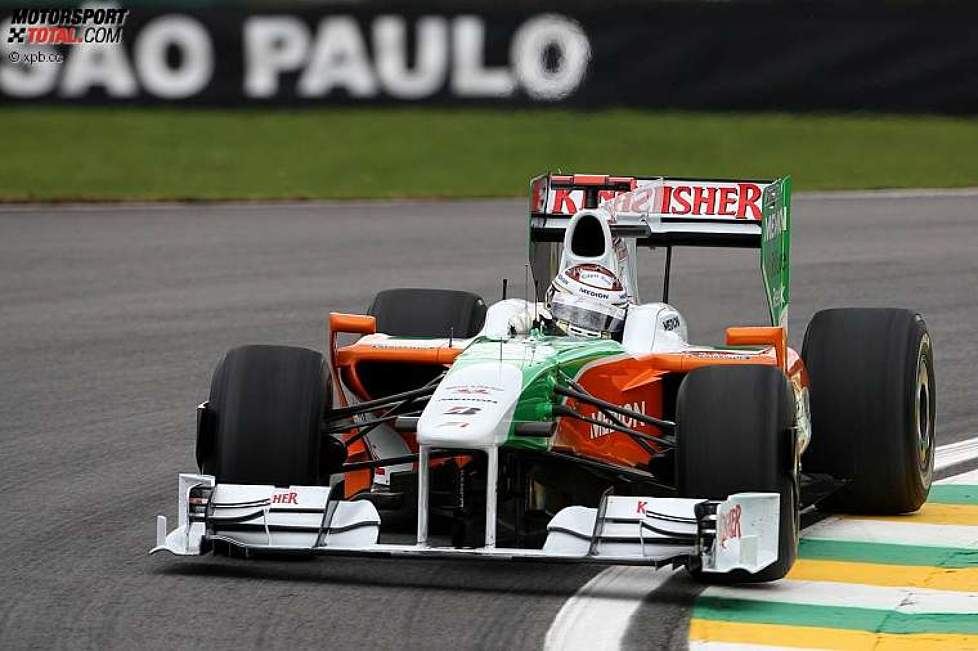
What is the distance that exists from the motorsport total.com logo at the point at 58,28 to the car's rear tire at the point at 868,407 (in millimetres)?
16427

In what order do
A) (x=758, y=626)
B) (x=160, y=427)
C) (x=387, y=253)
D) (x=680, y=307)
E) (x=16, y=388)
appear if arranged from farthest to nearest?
(x=387, y=253)
(x=680, y=307)
(x=16, y=388)
(x=160, y=427)
(x=758, y=626)

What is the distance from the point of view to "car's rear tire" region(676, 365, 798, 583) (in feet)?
23.8

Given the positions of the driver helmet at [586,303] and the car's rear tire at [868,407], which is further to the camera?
the car's rear tire at [868,407]

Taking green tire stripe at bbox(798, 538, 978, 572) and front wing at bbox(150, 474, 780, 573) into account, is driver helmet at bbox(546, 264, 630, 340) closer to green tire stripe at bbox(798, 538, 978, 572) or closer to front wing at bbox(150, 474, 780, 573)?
green tire stripe at bbox(798, 538, 978, 572)

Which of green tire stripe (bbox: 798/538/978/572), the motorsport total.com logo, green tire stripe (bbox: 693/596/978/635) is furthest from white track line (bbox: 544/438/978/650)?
the motorsport total.com logo

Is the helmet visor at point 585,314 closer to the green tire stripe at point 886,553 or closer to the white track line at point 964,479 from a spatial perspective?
the green tire stripe at point 886,553

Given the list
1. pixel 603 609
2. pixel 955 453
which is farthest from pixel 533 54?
pixel 603 609

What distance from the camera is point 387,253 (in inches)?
697

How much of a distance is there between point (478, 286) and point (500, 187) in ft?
21.9

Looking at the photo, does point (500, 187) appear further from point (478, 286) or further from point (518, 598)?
point (518, 598)

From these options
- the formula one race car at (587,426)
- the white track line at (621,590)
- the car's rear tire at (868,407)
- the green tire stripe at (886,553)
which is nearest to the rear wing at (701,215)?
the formula one race car at (587,426)

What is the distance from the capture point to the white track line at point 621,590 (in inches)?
262

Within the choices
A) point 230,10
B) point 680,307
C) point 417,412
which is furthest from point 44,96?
point 417,412

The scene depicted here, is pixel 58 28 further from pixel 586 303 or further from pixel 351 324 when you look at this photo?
pixel 586 303
